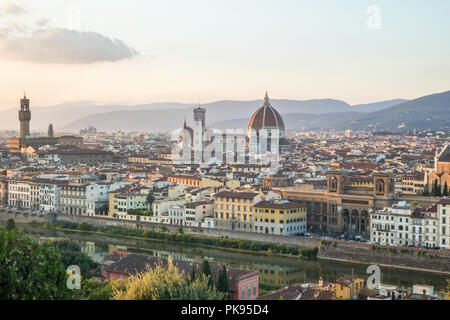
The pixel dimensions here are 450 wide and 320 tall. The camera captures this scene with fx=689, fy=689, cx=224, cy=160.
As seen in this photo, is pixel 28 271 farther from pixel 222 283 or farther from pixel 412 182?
pixel 412 182

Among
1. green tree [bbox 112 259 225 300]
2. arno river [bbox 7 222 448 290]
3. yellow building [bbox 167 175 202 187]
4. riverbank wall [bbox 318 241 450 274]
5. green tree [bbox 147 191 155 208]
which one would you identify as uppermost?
green tree [bbox 112 259 225 300]

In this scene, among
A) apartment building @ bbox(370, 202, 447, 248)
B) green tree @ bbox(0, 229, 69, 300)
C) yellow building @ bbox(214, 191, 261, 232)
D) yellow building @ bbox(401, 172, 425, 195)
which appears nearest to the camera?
green tree @ bbox(0, 229, 69, 300)

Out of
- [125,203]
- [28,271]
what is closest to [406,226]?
[125,203]

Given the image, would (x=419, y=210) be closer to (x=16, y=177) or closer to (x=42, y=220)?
(x=42, y=220)

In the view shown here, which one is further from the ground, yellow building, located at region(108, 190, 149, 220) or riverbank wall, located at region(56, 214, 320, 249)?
yellow building, located at region(108, 190, 149, 220)

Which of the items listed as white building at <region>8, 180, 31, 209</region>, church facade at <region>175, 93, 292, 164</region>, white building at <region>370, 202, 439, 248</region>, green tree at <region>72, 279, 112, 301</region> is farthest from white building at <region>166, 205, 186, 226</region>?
church facade at <region>175, 93, 292, 164</region>

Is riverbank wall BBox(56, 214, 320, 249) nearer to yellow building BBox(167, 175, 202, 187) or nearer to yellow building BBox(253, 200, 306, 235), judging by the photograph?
yellow building BBox(253, 200, 306, 235)

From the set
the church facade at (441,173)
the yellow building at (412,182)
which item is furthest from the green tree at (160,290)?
the yellow building at (412,182)
